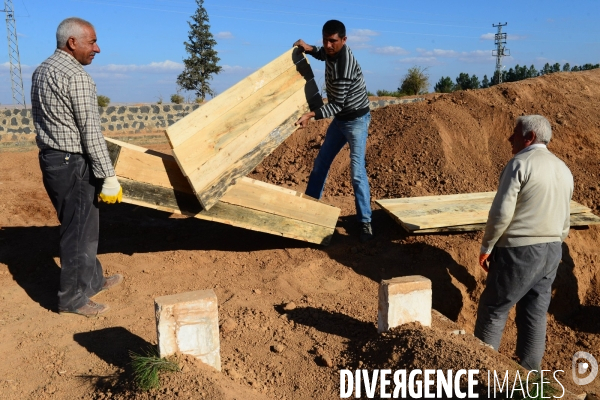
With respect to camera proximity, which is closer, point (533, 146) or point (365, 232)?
point (533, 146)

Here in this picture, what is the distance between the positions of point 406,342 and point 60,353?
2229mm

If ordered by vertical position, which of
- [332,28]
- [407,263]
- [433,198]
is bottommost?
[407,263]

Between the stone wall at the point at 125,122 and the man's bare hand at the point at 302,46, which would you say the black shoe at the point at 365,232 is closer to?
the man's bare hand at the point at 302,46

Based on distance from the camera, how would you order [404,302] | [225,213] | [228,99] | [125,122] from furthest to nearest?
[125,122] < [225,213] < [228,99] < [404,302]

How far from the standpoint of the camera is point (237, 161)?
177 inches

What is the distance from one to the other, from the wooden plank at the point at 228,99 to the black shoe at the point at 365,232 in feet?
5.77

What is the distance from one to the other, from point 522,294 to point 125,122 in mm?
13325

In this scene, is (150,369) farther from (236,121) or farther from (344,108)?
(344,108)

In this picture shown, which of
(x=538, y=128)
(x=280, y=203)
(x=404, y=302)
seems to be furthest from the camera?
(x=280, y=203)

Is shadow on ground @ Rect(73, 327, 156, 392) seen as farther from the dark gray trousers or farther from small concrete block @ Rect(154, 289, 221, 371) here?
the dark gray trousers

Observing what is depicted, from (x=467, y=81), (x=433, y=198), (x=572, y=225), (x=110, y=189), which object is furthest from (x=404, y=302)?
(x=467, y=81)

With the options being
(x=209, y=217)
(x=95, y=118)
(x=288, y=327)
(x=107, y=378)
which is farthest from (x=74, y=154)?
(x=288, y=327)

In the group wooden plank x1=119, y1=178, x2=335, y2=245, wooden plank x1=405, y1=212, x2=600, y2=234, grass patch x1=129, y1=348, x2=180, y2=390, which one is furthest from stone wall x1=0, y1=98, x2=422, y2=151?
grass patch x1=129, y1=348, x2=180, y2=390

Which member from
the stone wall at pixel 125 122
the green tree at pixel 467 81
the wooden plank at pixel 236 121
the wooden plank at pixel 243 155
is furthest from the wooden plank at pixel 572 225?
the green tree at pixel 467 81
